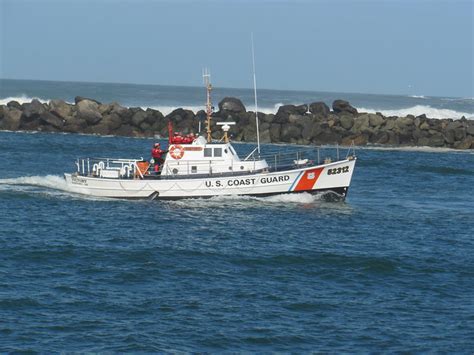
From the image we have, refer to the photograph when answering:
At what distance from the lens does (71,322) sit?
18.6 m

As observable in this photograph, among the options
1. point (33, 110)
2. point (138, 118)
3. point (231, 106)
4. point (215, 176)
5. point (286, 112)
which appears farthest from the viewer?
point (231, 106)

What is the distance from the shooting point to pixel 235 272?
23484 mm

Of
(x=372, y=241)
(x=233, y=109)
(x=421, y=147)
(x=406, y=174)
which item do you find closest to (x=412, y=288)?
(x=372, y=241)

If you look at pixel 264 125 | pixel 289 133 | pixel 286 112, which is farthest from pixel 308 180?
pixel 286 112

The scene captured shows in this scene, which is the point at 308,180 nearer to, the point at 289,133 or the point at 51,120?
the point at 289,133

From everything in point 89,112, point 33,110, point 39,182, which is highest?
point 33,110

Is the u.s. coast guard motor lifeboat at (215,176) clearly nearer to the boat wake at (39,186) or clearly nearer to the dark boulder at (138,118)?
the boat wake at (39,186)

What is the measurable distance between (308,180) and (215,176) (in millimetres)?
3520

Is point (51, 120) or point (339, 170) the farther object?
point (51, 120)

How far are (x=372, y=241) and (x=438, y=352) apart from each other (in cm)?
1063

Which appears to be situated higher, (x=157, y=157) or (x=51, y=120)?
(x=51, y=120)

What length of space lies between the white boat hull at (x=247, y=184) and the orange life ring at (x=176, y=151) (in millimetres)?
910

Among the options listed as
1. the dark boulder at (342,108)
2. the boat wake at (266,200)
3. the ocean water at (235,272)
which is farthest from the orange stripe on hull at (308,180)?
the dark boulder at (342,108)

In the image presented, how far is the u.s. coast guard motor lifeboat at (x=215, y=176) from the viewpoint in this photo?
34.4 metres
